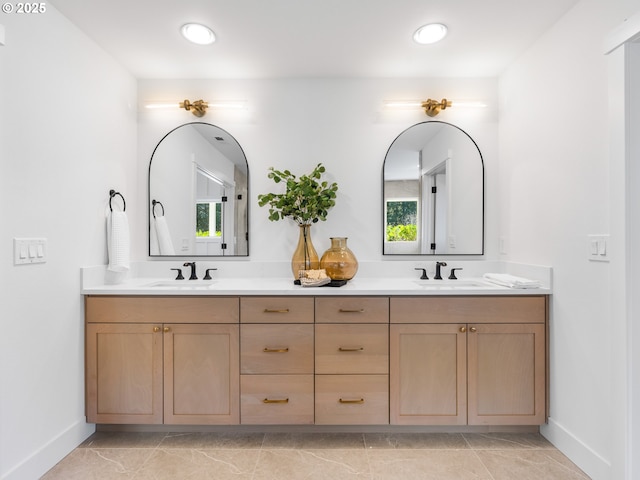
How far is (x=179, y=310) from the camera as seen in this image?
2.07 meters

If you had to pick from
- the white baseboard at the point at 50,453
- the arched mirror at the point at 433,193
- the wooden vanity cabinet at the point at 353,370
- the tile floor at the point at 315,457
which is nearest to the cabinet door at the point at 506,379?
the tile floor at the point at 315,457

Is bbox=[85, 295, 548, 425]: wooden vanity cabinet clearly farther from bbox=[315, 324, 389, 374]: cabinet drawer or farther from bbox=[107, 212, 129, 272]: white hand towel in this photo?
bbox=[107, 212, 129, 272]: white hand towel

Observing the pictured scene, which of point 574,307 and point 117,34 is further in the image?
point 117,34

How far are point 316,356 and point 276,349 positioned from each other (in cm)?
23

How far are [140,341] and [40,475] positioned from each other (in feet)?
2.36

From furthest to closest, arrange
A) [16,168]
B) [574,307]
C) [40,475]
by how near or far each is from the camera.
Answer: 1. [574,307]
2. [40,475]
3. [16,168]

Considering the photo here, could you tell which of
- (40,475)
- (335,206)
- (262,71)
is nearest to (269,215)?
(335,206)

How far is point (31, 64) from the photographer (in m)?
1.72

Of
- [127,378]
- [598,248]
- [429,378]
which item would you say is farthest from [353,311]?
[127,378]

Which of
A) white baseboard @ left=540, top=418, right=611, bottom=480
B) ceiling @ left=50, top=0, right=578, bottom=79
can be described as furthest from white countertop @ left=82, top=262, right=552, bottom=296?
ceiling @ left=50, top=0, right=578, bottom=79

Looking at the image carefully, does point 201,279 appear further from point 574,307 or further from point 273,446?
point 574,307

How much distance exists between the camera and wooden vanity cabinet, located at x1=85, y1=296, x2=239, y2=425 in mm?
2062

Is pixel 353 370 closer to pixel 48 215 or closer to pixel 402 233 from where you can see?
pixel 402 233

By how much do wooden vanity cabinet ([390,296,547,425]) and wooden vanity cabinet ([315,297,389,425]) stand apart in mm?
63
